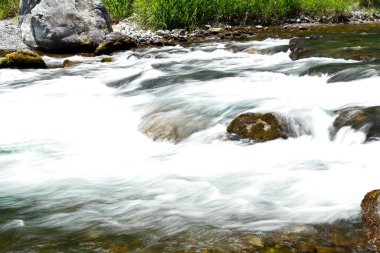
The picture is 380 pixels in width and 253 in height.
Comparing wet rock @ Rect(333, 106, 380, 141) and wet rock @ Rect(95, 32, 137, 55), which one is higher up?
wet rock @ Rect(95, 32, 137, 55)

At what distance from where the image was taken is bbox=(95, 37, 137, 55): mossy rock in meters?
14.2

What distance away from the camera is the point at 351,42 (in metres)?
12.3

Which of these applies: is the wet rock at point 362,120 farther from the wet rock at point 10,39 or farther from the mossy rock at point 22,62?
the wet rock at point 10,39

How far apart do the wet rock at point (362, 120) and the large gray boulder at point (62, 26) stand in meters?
10.2

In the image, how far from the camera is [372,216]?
3.47m

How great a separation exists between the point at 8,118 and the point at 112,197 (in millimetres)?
4168

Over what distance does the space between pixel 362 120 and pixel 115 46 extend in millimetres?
10012

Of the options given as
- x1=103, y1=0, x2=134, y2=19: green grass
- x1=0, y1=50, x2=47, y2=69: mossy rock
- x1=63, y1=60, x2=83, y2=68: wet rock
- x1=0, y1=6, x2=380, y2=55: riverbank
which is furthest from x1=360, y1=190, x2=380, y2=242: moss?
x1=103, y1=0, x2=134, y2=19: green grass

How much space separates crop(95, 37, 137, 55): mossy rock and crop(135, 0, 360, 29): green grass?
3337 mm

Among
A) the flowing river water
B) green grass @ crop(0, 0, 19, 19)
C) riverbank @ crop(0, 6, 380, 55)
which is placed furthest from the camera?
green grass @ crop(0, 0, 19, 19)

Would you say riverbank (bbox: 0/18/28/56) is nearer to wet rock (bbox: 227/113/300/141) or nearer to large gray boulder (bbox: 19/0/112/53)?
large gray boulder (bbox: 19/0/112/53)

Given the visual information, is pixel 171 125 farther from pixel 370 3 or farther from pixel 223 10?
pixel 370 3

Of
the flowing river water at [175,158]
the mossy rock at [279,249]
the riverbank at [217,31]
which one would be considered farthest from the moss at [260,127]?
the riverbank at [217,31]

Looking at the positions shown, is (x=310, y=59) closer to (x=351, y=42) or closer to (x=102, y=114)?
(x=351, y=42)
